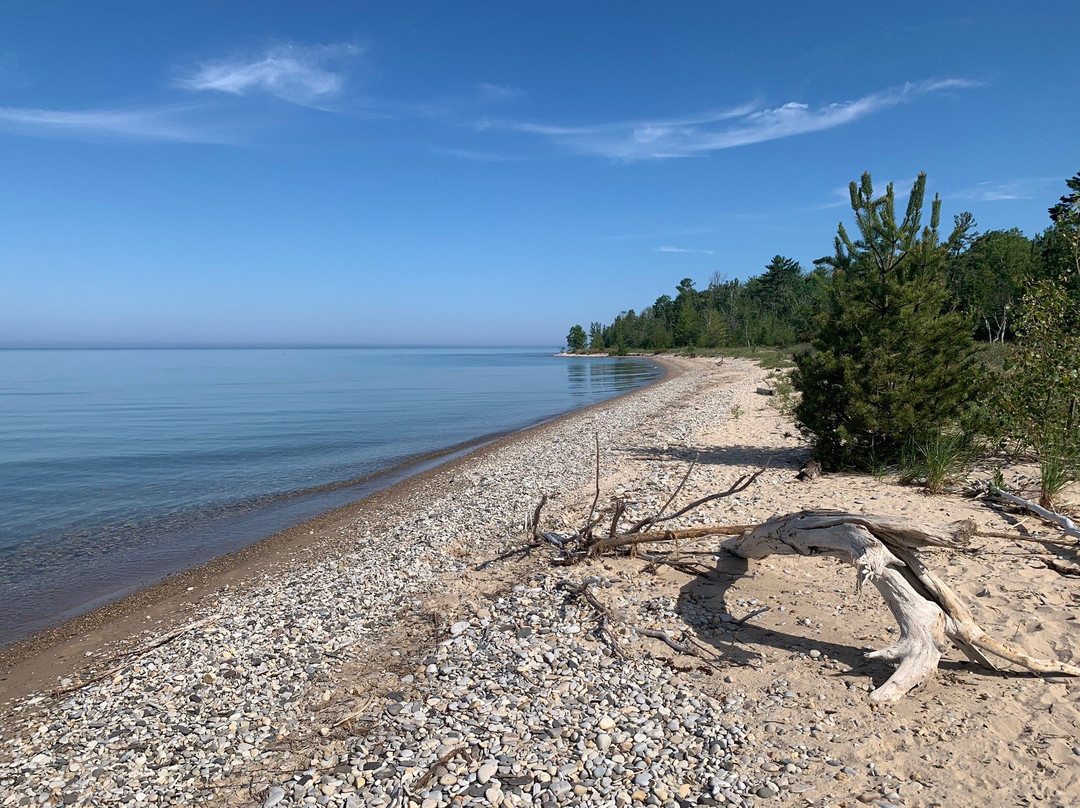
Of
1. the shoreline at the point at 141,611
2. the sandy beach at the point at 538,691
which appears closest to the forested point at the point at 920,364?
the sandy beach at the point at 538,691

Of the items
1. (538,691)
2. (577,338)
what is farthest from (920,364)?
(577,338)

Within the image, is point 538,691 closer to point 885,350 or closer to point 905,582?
point 905,582

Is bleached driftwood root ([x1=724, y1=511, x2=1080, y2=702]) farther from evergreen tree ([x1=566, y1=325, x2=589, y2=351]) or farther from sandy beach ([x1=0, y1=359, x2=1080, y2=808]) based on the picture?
evergreen tree ([x1=566, y1=325, x2=589, y2=351])

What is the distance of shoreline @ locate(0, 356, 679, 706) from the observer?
23.1ft

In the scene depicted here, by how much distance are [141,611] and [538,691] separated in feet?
21.1

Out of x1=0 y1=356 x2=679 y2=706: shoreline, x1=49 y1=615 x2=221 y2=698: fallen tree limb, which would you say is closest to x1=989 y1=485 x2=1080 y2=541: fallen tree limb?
x1=49 y1=615 x2=221 y2=698: fallen tree limb

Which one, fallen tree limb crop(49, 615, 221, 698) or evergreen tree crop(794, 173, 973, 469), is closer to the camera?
fallen tree limb crop(49, 615, 221, 698)

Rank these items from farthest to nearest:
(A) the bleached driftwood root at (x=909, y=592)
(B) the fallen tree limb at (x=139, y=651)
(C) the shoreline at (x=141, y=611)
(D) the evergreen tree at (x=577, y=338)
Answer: (D) the evergreen tree at (x=577, y=338) → (C) the shoreline at (x=141, y=611) → (B) the fallen tree limb at (x=139, y=651) → (A) the bleached driftwood root at (x=909, y=592)

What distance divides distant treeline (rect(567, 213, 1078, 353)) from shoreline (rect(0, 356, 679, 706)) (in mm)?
10472

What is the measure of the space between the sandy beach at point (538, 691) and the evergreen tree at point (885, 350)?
2.21 m

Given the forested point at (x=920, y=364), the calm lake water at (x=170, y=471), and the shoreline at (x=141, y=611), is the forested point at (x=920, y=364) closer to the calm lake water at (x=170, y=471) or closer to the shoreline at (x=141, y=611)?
the shoreline at (x=141, y=611)

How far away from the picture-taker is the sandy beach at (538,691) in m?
4.11

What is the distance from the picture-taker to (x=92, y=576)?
33.1ft

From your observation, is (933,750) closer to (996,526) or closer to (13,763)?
(996,526)
